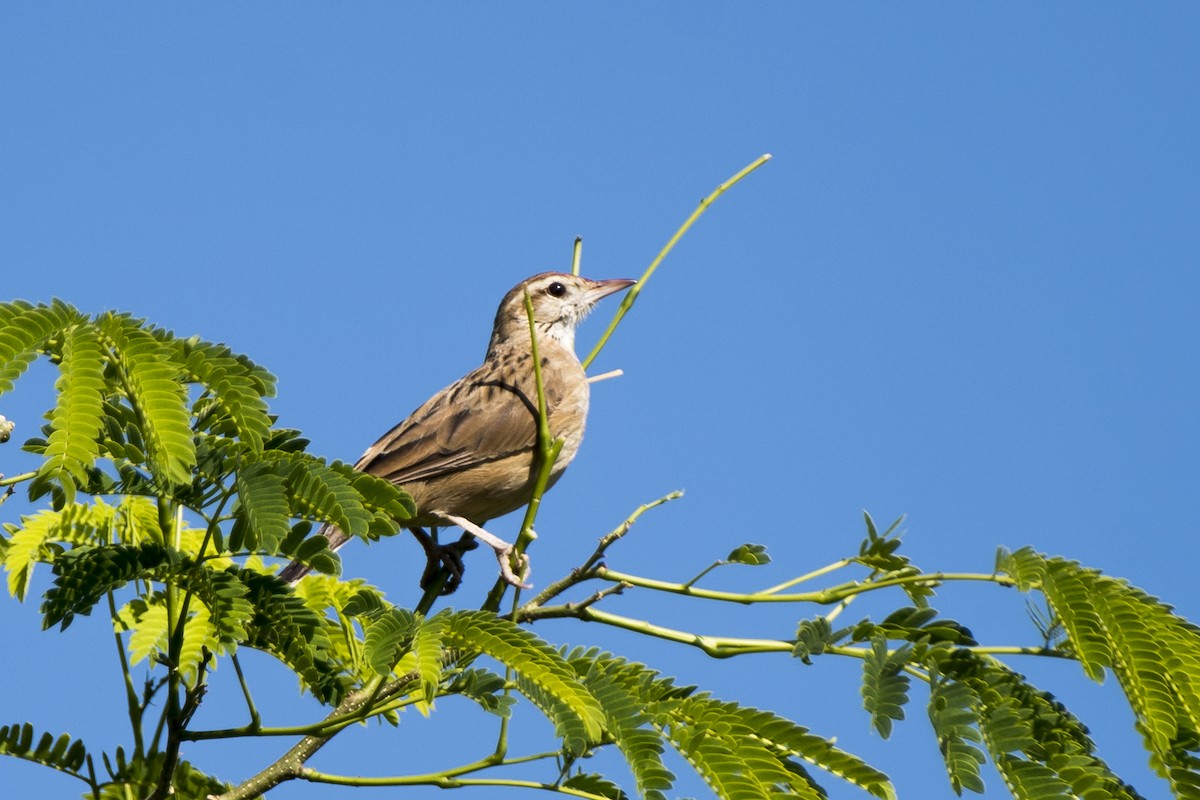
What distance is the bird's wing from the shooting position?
651cm

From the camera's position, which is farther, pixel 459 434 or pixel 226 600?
pixel 459 434

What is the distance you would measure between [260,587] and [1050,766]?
2.15m

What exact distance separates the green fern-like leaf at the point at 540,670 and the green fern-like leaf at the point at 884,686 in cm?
69

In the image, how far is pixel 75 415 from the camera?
3000mm

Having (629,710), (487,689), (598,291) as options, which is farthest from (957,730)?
(598,291)

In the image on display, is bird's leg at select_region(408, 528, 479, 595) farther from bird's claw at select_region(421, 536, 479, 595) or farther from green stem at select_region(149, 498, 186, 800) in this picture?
green stem at select_region(149, 498, 186, 800)

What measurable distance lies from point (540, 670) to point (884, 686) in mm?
875

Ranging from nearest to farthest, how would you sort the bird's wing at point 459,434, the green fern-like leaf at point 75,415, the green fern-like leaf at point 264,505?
the green fern-like leaf at point 75,415
the green fern-like leaf at point 264,505
the bird's wing at point 459,434

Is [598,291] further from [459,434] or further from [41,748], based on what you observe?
[41,748]

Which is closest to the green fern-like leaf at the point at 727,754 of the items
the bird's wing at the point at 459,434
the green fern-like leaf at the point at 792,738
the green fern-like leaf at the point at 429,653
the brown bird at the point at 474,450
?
the green fern-like leaf at the point at 792,738

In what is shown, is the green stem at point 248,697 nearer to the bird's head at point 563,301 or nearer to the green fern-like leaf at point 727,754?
the green fern-like leaf at point 727,754

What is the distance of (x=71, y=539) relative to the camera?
4.19 metres

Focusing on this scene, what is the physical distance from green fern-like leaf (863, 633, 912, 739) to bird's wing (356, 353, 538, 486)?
339 cm

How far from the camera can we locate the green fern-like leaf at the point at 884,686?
10.8 ft
